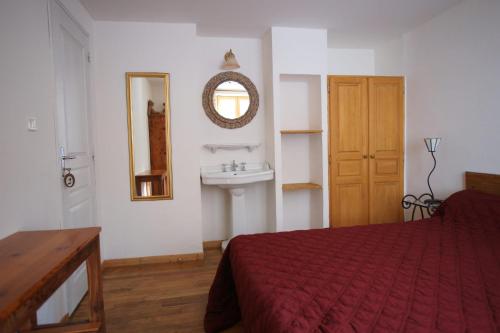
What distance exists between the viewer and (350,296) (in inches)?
50.1

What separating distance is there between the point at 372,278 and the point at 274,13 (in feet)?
8.55

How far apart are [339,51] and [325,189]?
1.93m

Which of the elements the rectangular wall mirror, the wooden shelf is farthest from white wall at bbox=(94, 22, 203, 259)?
the wooden shelf

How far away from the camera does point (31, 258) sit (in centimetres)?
127

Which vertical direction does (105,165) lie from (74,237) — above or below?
above

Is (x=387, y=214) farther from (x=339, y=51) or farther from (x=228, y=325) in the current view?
(x=228, y=325)

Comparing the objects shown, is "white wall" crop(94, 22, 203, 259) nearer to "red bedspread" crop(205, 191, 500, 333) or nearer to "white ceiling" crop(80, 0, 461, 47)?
"white ceiling" crop(80, 0, 461, 47)

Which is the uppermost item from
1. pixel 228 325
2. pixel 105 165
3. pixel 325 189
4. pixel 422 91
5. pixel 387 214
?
pixel 422 91

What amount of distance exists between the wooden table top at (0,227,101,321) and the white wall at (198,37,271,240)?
6.86ft

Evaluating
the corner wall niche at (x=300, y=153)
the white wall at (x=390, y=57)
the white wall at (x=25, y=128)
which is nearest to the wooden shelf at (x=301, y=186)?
the corner wall niche at (x=300, y=153)

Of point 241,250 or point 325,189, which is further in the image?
point 325,189

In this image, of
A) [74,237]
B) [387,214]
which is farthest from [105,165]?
[387,214]

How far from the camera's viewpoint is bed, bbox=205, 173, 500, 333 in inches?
44.1

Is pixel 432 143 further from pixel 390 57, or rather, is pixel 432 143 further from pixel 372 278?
pixel 372 278
